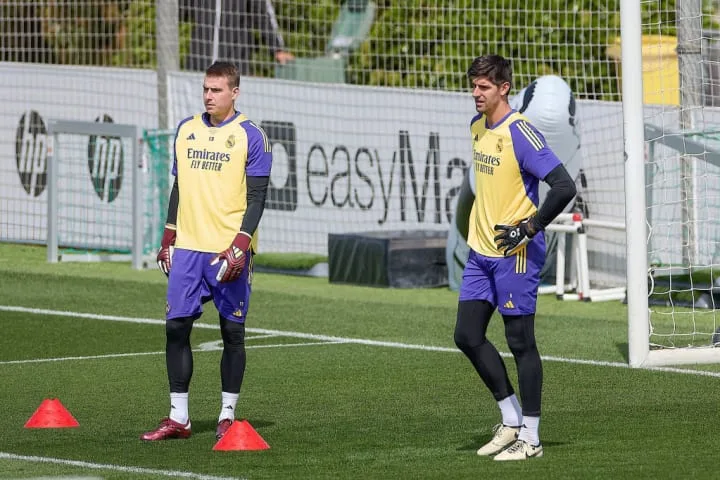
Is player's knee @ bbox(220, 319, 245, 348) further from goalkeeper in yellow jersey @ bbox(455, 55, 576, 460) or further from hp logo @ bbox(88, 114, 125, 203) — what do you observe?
hp logo @ bbox(88, 114, 125, 203)

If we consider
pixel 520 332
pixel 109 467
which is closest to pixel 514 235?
Result: pixel 520 332

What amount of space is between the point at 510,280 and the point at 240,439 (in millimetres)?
1536

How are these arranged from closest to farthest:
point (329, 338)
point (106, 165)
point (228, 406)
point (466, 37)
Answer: point (228, 406) → point (329, 338) → point (466, 37) → point (106, 165)

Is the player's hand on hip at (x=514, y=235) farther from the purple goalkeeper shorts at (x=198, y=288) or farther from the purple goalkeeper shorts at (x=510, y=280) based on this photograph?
the purple goalkeeper shorts at (x=198, y=288)

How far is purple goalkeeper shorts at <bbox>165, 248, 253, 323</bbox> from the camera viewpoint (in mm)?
8289

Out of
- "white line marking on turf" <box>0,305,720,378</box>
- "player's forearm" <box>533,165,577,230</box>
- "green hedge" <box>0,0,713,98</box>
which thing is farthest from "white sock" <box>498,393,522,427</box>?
"green hedge" <box>0,0,713,98</box>

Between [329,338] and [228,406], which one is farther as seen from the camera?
[329,338]

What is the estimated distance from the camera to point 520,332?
771 cm

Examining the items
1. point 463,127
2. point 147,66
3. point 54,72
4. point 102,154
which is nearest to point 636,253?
point 463,127

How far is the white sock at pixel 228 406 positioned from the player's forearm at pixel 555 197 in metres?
1.93

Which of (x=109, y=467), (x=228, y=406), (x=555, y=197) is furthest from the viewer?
(x=228, y=406)

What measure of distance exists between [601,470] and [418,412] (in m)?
2.10

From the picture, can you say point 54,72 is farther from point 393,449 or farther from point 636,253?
point 393,449

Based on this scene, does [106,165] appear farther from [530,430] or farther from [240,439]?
[530,430]
